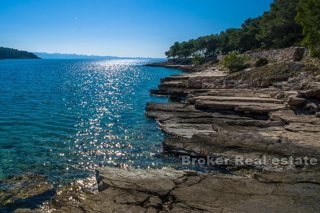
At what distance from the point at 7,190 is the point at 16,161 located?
4820 millimetres

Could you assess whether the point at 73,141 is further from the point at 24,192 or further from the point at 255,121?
the point at 255,121

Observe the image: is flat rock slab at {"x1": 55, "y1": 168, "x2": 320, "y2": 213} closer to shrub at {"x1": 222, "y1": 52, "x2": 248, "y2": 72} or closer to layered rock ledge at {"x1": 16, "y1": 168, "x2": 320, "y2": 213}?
layered rock ledge at {"x1": 16, "y1": 168, "x2": 320, "y2": 213}

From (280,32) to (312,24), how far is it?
34.5 metres

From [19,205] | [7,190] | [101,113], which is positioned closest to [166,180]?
[19,205]

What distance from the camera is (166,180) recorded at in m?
13.6

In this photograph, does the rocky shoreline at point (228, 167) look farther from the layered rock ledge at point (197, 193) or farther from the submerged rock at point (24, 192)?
the submerged rock at point (24, 192)

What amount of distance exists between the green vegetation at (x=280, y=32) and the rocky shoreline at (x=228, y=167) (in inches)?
469

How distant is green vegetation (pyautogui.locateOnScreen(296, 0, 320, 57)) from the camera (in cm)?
4138

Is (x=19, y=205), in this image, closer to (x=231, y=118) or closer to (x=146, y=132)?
(x=146, y=132)

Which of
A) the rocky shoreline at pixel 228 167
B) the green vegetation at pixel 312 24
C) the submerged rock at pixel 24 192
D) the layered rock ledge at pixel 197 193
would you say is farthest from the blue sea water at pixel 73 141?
the green vegetation at pixel 312 24

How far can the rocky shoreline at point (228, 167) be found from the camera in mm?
11195

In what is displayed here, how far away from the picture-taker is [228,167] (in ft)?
55.6

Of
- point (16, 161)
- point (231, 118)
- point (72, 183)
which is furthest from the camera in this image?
point (231, 118)

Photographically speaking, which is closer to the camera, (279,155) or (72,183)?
(72,183)
